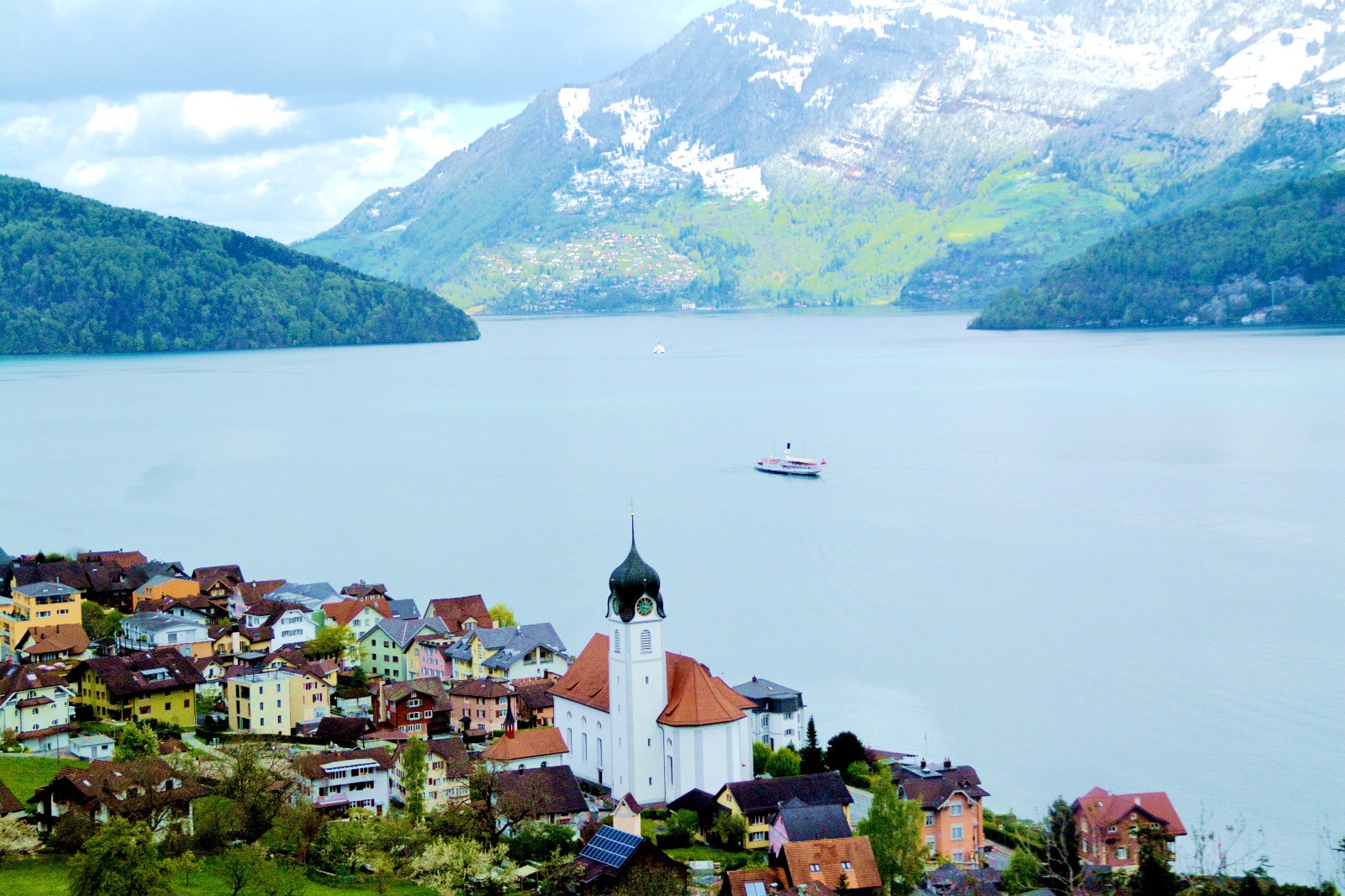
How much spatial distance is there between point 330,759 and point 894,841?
7794 millimetres

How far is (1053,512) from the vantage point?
153 feet

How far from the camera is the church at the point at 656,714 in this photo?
21.1m

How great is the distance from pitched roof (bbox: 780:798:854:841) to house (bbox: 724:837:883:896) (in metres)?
0.40

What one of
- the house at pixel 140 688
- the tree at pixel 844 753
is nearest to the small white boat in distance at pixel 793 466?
the house at pixel 140 688

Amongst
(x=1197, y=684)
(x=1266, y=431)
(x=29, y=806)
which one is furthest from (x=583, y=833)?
(x=1266, y=431)

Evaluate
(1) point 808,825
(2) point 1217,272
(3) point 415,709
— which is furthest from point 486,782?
(2) point 1217,272

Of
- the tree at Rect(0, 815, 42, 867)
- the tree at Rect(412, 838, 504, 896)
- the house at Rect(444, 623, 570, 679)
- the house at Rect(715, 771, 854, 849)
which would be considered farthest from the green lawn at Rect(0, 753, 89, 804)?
the house at Rect(715, 771, 854, 849)

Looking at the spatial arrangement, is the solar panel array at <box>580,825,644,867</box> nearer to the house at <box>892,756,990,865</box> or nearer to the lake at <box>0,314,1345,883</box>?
the house at <box>892,756,990,865</box>

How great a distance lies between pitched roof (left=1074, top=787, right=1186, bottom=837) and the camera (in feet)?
61.4

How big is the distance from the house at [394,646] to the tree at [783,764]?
8900 millimetres

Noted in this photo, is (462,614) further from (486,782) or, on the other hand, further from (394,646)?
(486,782)

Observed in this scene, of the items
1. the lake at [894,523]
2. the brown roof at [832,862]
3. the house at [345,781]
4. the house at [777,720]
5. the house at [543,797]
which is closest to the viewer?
the brown roof at [832,862]

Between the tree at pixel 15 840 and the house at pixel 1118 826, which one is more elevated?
the tree at pixel 15 840

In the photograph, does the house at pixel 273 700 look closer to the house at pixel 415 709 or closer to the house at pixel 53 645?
the house at pixel 415 709
